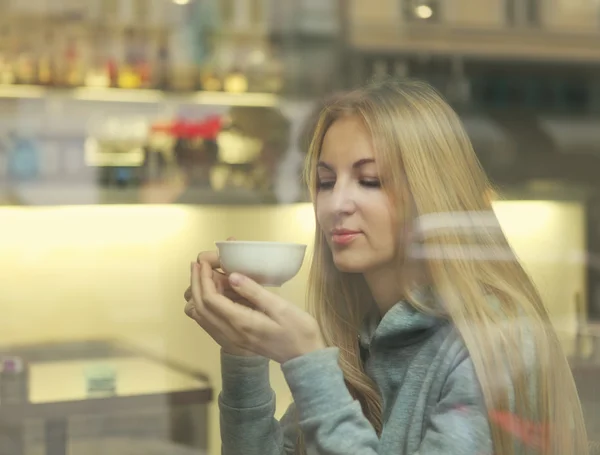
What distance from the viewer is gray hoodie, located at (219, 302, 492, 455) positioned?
2.30 ft

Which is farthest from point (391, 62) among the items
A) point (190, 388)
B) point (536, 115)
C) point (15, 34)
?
point (15, 34)

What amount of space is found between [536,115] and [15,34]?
0.94 m

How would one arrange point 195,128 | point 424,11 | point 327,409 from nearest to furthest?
point 327,409 → point 424,11 → point 195,128

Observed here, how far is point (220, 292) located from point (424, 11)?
77 cm

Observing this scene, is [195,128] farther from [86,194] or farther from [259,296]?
[259,296]

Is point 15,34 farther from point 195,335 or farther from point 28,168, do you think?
point 195,335

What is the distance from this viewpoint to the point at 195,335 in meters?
0.86

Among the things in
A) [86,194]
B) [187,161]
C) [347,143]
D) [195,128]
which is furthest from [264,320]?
[195,128]

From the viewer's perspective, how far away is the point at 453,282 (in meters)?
0.76

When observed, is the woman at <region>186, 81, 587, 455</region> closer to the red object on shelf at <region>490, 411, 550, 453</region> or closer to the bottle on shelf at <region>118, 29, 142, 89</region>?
the red object on shelf at <region>490, 411, 550, 453</region>

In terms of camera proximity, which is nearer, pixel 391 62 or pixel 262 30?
pixel 391 62

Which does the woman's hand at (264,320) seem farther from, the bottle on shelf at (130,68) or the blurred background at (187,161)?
the bottle on shelf at (130,68)

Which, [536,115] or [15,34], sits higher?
[15,34]

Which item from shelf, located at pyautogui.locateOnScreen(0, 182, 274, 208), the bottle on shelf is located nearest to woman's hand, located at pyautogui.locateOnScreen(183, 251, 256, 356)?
shelf, located at pyautogui.locateOnScreen(0, 182, 274, 208)
